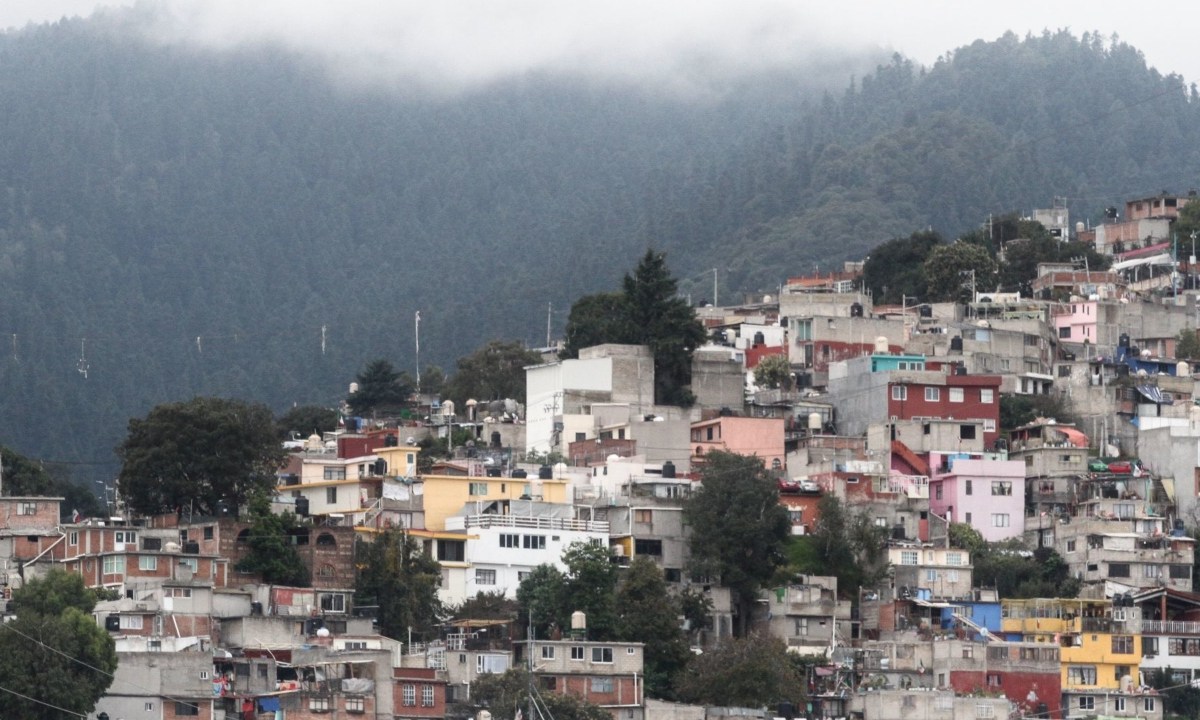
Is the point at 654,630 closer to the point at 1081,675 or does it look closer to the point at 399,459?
the point at 1081,675

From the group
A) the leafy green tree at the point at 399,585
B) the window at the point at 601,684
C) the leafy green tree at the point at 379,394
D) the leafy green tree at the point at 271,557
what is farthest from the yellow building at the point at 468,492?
the leafy green tree at the point at 379,394

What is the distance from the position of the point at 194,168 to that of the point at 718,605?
132 meters

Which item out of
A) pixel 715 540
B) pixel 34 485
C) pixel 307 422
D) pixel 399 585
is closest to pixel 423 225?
pixel 307 422

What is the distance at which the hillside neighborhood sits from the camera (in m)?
61.8

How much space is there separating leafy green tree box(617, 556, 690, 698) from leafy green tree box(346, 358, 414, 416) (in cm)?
3345

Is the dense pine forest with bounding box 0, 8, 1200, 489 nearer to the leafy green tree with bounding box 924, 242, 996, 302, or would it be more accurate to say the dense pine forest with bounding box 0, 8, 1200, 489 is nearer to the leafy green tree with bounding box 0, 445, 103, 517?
the leafy green tree with bounding box 0, 445, 103, 517

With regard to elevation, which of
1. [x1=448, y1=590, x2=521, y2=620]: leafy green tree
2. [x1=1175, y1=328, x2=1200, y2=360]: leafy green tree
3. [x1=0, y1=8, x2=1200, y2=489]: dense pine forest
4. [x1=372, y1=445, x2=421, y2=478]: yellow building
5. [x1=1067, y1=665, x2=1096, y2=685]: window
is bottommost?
[x1=1067, y1=665, x2=1096, y2=685]: window

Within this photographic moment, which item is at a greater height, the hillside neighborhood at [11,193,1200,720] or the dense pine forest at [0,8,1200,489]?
the dense pine forest at [0,8,1200,489]

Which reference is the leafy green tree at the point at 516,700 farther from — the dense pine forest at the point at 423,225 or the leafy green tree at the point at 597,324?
the dense pine forest at the point at 423,225

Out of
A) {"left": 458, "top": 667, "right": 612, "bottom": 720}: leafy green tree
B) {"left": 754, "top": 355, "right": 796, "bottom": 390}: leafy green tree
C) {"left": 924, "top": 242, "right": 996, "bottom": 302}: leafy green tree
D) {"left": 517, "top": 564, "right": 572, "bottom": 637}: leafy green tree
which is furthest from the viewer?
{"left": 924, "top": 242, "right": 996, "bottom": 302}: leafy green tree

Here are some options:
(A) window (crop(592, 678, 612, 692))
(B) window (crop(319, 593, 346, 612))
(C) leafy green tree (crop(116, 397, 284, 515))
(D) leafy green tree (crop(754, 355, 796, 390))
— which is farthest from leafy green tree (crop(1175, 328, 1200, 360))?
(B) window (crop(319, 593, 346, 612))

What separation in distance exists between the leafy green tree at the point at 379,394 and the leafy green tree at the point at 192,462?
26.9m

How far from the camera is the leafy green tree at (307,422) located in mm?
97000

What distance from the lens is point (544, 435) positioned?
82750 mm
